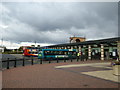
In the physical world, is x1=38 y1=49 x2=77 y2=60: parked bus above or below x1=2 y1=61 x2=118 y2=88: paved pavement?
above

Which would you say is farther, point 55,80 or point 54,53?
point 54,53

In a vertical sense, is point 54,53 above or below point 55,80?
above

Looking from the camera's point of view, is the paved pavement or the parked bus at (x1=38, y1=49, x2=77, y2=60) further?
the parked bus at (x1=38, y1=49, x2=77, y2=60)

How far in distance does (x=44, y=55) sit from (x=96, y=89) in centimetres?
2248

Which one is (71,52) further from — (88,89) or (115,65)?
(88,89)

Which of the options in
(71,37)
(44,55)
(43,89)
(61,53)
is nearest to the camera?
(43,89)

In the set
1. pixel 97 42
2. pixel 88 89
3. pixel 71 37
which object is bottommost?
pixel 88 89

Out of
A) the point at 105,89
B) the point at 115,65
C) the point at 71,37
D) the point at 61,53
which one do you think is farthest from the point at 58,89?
the point at 71,37

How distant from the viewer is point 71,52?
105 ft

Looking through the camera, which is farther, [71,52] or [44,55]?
[71,52]

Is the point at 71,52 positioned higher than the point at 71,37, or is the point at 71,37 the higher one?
the point at 71,37

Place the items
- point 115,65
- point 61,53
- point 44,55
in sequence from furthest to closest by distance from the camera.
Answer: point 61,53
point 44,55
point 115,65

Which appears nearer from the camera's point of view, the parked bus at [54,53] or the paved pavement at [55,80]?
the paved pavement at [55,80]

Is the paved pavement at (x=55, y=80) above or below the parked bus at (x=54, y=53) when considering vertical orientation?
below
